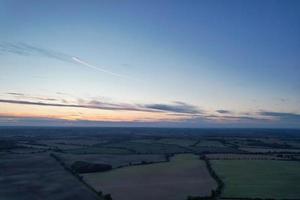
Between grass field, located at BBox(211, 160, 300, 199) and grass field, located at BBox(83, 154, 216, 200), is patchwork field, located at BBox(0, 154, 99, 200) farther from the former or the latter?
grass field, located at BBox(211, 160, 300, 199)

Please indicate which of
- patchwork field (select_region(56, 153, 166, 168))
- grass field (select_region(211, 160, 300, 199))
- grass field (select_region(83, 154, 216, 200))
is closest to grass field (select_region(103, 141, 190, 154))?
patchwork field (select_region(56, 153, 166, 168))

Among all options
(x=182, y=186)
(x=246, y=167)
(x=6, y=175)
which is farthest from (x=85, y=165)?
(x=246, y=167)

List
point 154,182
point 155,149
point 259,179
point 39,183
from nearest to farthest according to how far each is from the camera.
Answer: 1. point 39,183
2. point 154,182
3. point 259,179
4. point 155,149

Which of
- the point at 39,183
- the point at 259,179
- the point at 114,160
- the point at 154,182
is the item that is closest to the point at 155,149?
the point at 114,160

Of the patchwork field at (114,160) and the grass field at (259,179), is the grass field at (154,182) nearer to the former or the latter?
the grass field at (259,179)

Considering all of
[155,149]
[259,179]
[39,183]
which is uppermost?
[155,149]

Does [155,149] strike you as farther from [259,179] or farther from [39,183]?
[39,183]
